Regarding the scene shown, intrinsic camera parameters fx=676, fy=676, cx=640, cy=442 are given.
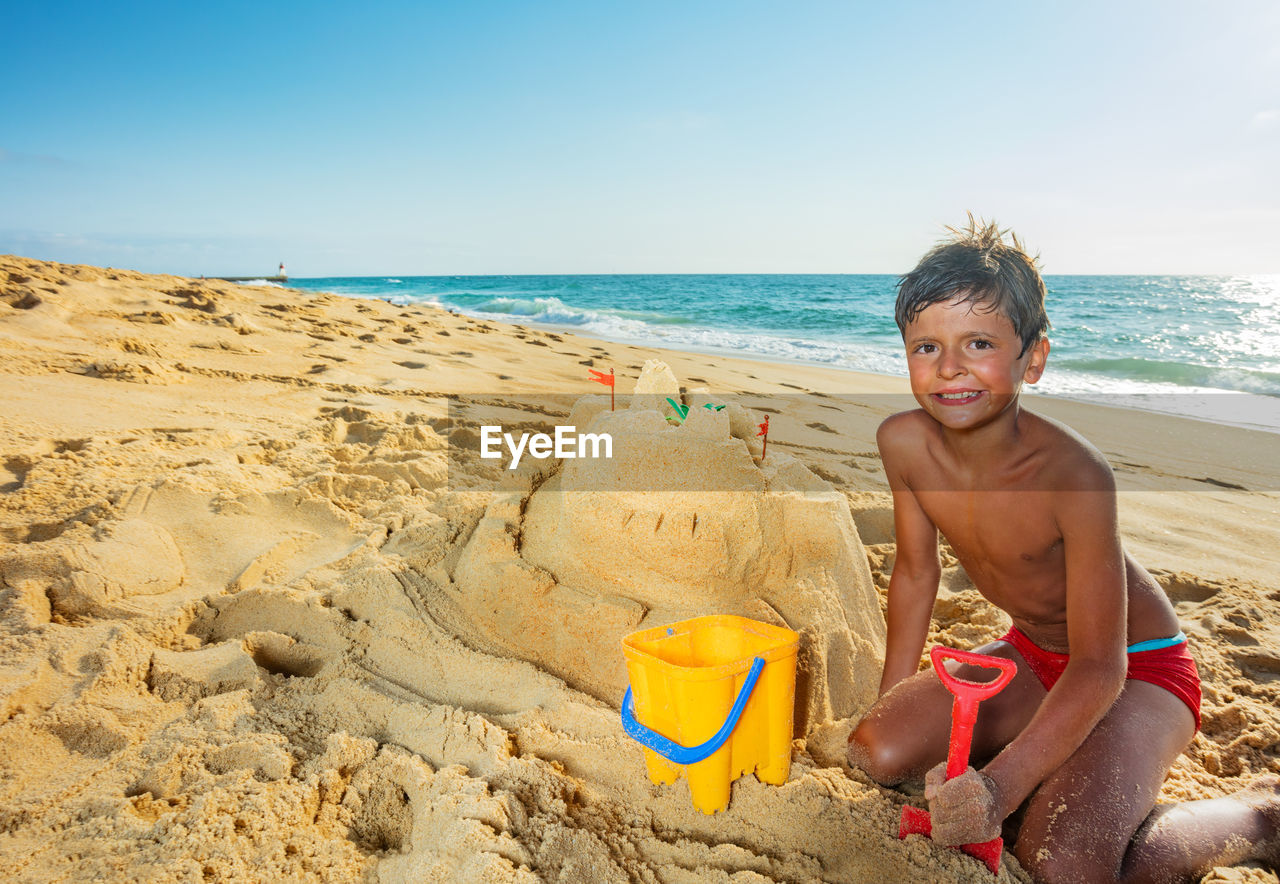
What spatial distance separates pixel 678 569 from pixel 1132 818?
4.05 feet

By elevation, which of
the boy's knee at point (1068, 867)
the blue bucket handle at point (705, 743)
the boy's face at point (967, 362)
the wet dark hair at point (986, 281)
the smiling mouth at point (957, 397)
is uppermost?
the wet dark hair at point (986, 281)

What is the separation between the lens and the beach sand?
4.50 ft

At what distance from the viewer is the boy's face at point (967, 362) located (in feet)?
5.27

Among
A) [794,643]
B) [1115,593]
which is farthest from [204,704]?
[1115,593]

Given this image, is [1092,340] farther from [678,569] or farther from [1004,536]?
[678,569]

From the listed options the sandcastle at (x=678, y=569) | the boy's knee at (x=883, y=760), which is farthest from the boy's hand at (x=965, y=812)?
the sandcastle at (x=678, y=569)

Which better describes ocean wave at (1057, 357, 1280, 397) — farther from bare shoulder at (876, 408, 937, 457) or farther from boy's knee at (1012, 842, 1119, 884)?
boy's knee at (1012, 842, 1119, 884)

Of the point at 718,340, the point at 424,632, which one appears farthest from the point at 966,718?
the point at 718,340

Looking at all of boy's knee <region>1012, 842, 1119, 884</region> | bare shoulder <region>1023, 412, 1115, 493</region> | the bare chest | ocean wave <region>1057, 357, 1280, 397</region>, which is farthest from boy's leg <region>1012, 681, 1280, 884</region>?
ocean wave <region>1057, 357, 1280, 397</region>

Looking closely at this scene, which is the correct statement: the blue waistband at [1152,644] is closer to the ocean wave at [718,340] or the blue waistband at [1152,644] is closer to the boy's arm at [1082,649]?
the boy's arm at [1082,649]

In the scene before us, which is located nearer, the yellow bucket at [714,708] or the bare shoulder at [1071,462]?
the yellow bucket at [714,708]

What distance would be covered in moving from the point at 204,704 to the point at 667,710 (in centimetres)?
116

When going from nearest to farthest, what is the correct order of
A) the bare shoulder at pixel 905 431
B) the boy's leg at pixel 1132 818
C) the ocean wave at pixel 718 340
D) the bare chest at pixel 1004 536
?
the boy's leg at pixel 1132 818
the bare chest at pixel 1004 536
the bare shoulder at pixel 905 431
the ocean wave at pixel 718 340

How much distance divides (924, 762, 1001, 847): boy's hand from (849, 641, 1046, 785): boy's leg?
35 centimetres
